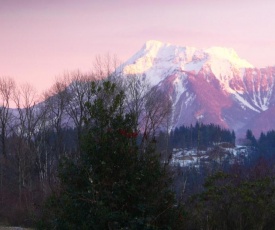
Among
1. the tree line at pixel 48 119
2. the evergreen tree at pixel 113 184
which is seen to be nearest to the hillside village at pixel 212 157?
the tree line at pixel 48 119

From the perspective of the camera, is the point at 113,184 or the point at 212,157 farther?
the point at 212,157

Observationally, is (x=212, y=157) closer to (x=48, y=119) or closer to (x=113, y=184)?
(x=48, y=119)

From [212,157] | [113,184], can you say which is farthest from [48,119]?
[113,184]

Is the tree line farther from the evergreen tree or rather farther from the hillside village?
the evergreen tree

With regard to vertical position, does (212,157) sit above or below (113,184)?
below

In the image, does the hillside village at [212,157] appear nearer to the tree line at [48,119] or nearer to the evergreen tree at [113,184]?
the tree line at [48,119]

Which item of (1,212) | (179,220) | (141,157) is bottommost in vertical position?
(1,212)

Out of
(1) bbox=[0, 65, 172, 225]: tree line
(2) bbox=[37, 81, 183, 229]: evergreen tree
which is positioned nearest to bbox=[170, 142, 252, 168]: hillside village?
(1) bbox=[0, 65, 172, 225]: tree line

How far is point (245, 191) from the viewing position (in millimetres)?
14844

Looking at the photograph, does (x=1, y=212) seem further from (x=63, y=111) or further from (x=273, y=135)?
(x=273, y=135)

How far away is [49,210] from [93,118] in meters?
2.45

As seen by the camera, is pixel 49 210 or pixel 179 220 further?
pixel 49 210

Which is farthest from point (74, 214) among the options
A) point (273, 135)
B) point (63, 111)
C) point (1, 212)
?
point (273, 135)

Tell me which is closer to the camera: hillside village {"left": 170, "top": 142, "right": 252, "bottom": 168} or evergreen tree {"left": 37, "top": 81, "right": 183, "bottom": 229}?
evergreen tree {"left": 37, "top": 81, "right": 183, "bottom": 229}
